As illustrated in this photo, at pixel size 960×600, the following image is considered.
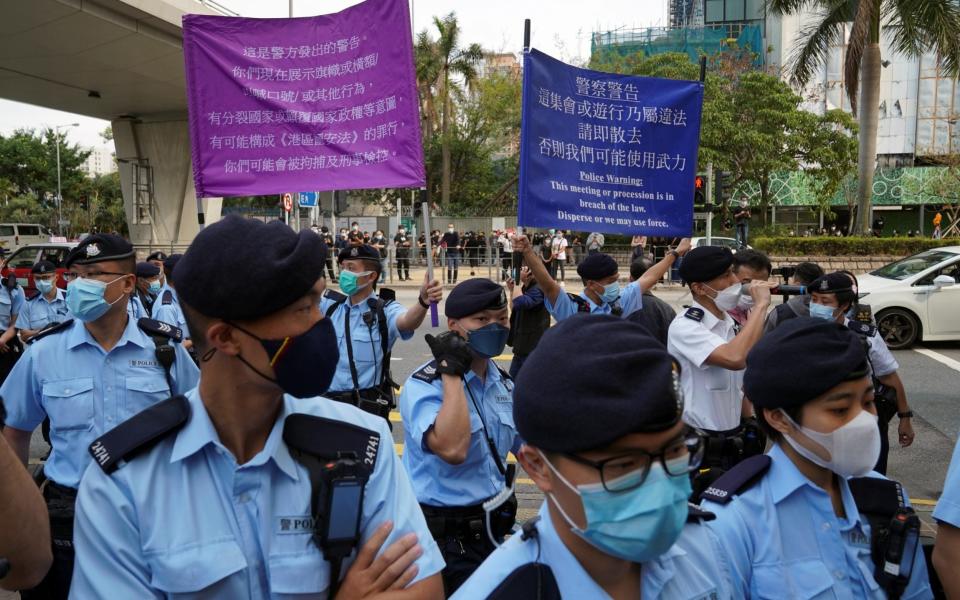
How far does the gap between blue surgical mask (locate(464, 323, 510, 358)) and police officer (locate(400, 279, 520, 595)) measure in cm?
3

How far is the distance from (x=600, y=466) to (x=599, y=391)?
17 cm

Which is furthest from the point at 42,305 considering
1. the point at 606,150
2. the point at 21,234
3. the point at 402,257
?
the point at 21,234

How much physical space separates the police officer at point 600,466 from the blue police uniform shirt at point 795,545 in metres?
0.55

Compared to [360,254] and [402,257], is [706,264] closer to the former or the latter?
[360,254]

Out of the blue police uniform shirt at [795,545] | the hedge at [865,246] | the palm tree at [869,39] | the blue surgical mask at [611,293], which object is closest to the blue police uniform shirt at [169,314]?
the blue surgical mask at [611,293]

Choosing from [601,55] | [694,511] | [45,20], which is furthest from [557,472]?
[601,55]

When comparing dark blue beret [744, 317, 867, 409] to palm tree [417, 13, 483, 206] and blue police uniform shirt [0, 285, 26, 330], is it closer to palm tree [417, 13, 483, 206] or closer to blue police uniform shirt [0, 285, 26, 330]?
blue police uniform shirt [0, 285, 26, 330]

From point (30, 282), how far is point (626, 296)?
6.59 m

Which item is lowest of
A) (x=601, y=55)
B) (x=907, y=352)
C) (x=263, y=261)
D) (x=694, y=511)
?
(x=907, y=352)

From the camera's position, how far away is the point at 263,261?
177 centimetres

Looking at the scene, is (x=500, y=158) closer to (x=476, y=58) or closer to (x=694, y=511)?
(x=476, y=58)

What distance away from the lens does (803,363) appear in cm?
233

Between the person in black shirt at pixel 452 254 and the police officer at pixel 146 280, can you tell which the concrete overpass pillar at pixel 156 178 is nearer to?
the person in black shirt at pixel 452 254

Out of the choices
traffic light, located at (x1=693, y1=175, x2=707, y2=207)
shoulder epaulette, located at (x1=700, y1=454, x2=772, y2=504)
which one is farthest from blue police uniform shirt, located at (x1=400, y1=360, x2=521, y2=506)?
traffic light, located at (x1=693, y1=175, x2=707, y2=207)
